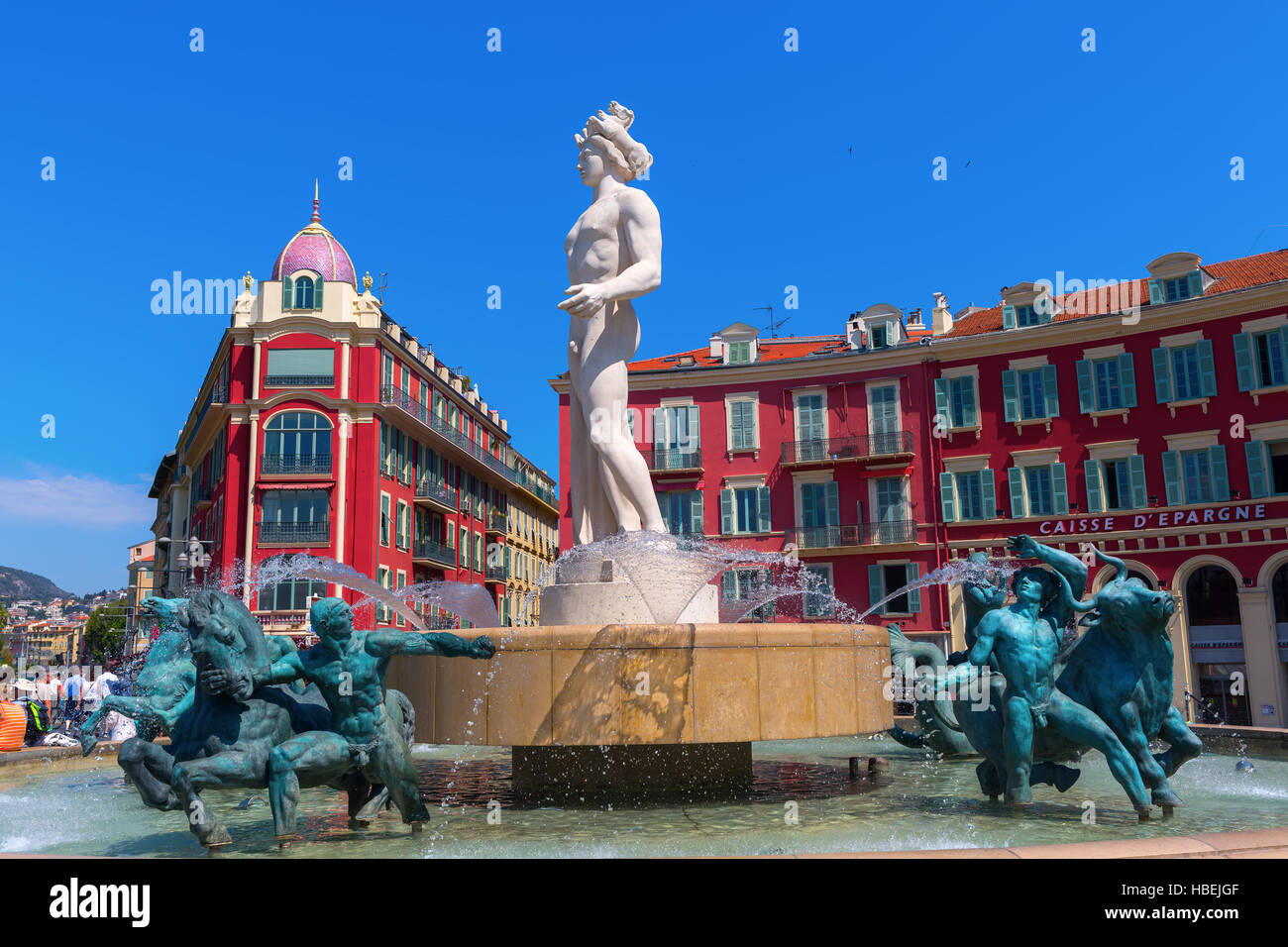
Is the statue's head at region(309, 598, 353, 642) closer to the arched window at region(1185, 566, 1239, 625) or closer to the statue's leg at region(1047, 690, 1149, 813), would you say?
the statue's leg at region(1047, 690, 1149, 813)

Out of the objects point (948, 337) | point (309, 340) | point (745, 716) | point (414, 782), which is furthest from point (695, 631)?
point (309, 340)

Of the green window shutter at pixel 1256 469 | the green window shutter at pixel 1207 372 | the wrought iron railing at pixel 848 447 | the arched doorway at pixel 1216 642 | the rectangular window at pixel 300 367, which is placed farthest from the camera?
the rectangular window at pixel 300 367

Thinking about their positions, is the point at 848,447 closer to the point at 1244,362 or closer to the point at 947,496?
the point at 947,496

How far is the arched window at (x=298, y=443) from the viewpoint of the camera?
137 feet

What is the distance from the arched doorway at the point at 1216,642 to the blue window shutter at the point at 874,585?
376 inches

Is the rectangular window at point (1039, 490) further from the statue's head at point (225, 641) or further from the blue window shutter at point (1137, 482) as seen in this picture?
the statue's head at point (225, 641)

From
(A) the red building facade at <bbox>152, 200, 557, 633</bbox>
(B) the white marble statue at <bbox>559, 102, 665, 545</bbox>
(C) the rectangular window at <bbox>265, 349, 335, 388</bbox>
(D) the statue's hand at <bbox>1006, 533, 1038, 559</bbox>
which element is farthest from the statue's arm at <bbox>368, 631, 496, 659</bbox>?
(C) the rectangular window at <bbox>265, 349, 335, 388</bbox>

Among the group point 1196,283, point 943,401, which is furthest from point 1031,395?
point 1196,283

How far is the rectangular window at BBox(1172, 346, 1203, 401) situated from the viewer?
3250 cm

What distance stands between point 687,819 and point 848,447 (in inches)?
1255

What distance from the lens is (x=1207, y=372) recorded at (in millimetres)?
32125

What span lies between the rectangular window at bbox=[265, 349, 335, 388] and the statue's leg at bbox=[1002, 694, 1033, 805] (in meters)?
39.5

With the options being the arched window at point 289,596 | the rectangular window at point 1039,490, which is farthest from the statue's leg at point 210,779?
the arched window at point 289,596

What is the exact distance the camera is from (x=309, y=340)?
43.0 meters
